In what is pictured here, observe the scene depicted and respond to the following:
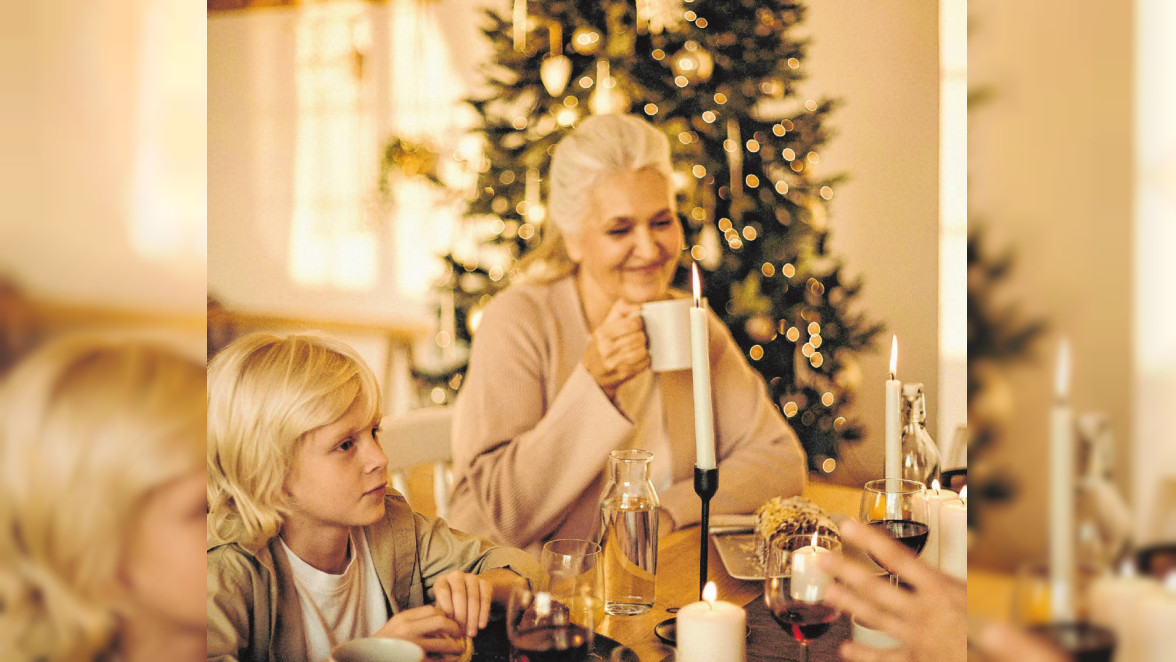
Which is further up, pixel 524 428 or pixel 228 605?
pixel 524 428

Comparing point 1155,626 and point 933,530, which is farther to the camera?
point 933,530

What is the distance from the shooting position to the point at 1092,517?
704 mm

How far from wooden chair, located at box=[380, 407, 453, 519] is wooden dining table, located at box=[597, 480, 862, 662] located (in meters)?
0.45

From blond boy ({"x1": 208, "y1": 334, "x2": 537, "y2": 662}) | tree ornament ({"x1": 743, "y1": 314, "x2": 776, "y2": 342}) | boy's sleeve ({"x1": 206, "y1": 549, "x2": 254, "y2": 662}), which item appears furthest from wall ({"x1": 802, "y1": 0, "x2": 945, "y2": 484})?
boy's sleeve ({"x1": 206, "y1": 549, "x2": 254, "y2": 662})

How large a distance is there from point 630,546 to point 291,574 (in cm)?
55

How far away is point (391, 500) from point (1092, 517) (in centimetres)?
122

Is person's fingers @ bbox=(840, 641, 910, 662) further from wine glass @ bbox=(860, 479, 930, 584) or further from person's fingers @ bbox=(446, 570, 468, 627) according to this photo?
person's fingers @ bbox=(446, 570, 468, 627)

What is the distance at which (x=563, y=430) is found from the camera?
180 cm

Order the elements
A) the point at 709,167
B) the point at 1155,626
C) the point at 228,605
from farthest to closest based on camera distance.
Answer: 1. the point at 709,167
2. the point at 228,605
3. the point at 1155,626

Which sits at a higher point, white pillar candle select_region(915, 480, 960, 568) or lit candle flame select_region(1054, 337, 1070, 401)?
lit candle flame select_region(1054, 337, 1070, 401)

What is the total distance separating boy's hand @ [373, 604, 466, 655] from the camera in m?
1.29

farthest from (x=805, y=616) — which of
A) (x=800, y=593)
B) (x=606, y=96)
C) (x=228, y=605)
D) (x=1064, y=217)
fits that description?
(x=606, y=96)

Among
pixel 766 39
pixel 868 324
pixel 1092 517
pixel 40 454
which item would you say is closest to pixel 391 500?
pixel 40 454

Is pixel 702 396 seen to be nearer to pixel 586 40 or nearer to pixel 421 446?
pixel 421 446
